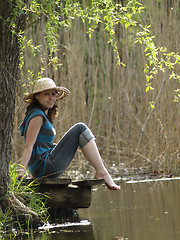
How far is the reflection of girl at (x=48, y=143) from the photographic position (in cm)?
356

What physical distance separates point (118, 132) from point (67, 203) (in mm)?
2336

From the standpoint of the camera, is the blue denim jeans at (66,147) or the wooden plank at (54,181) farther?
the blue denim jeans at (66,147)

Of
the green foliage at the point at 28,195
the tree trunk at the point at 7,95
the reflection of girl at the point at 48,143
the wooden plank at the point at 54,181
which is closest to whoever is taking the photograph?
the tree trunk at the point at 7,95

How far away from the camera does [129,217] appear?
3.21 m

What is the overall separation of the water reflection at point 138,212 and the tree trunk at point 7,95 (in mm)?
468

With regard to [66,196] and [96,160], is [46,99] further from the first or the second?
[66,196]

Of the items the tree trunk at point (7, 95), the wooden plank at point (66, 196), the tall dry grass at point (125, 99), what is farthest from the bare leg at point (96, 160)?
the tall dry grass at point (125, 99)

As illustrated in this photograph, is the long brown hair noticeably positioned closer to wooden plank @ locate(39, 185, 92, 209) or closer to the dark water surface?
wooden plank @ locate(39, 185, 92, 209)

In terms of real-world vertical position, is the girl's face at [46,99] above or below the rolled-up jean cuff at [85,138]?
above

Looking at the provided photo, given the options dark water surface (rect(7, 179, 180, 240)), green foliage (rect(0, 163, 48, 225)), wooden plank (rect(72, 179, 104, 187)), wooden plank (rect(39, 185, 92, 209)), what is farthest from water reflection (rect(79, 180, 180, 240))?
green foliage (rect(0, 163, 48, 225))

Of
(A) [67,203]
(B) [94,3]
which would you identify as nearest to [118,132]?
(A) [67,203]

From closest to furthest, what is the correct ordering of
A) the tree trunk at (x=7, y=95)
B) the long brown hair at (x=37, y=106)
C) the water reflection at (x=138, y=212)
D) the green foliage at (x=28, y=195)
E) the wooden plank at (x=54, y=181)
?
the water reflection at (x=138, y=212), the tree trunk at (x=7, y=95), the green foliage at (x=28, y=195), the wooden plank at (x=54, y=181), the long brown hair at (x=37, y=106)

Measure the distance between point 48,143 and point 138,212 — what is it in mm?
783

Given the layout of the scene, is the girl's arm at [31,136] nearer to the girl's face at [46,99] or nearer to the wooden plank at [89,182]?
the girl's face at [46,99]
